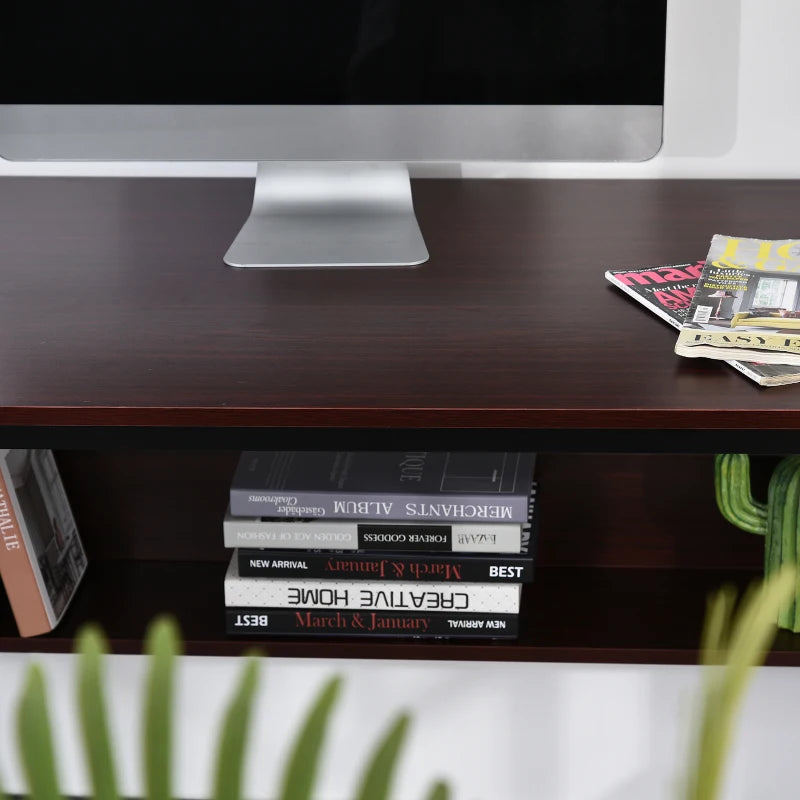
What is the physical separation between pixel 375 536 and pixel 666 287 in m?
0.34

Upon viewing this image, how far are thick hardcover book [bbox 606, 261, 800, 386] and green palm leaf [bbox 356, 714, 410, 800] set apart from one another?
546 millimetres

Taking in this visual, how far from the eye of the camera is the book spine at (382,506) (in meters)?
0.96

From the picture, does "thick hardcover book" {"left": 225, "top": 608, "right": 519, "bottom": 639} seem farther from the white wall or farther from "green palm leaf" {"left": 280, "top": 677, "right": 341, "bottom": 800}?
"green palm leaf" {"left": 280, "top": 677, "right": 341, "bottom": 800}

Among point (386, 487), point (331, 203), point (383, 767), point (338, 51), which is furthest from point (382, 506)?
point (383, 767)

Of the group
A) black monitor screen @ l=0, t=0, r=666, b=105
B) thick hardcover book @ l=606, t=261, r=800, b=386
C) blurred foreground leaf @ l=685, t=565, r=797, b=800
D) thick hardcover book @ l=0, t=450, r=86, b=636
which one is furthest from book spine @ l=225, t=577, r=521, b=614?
blurred foreground leaf @ l=685, t=565, r=797, b=800

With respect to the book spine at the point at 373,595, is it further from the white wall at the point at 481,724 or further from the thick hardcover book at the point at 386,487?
the white wall at the point at 481,724

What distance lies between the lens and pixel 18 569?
3.14 ft

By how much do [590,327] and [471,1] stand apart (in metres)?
0.34

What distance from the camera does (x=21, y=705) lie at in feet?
0.89

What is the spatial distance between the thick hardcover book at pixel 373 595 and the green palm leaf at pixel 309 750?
0.67 metres

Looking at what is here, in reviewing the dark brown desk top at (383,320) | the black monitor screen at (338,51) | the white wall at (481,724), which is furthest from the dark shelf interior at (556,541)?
the black monitor screen at (338,51)

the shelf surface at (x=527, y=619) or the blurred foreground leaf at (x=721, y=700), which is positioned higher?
the blurred foreground leaf at (x=721, y=700)

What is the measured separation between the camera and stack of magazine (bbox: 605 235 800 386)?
30.6 inches

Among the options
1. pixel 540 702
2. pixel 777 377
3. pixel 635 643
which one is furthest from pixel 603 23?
pixel 540 702
